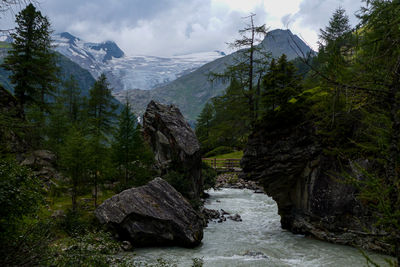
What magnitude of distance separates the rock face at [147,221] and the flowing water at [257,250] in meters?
0.51

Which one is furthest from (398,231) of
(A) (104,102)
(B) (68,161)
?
(A) (104,102)

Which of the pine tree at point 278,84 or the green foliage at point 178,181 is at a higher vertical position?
the pine tree at point 278,84

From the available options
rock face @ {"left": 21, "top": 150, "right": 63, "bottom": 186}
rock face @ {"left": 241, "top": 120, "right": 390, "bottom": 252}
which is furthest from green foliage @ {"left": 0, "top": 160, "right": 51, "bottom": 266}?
rock face @ {"left": 21, "top": 150, "right": 63, "bottom": 186}

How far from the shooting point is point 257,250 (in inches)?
547

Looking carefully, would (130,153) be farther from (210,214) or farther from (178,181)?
(210,214)

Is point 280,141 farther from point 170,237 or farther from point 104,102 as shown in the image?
point 104,102

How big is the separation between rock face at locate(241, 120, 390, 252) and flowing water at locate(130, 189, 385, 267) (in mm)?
A: 796

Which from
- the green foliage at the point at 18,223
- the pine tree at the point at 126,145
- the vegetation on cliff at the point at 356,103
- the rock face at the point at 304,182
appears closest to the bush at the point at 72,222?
the pine tree at the point at 126,145

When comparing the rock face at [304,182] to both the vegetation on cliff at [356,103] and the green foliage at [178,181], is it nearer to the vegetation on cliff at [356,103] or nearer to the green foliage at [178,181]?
the vegetation on cliff at [356,103]

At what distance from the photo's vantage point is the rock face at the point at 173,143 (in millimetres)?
23234

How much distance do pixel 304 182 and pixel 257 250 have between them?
500 centimetres

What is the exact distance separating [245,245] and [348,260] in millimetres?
5046

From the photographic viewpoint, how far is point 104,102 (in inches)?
1467

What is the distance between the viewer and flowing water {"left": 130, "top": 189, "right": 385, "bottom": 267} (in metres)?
12.2
